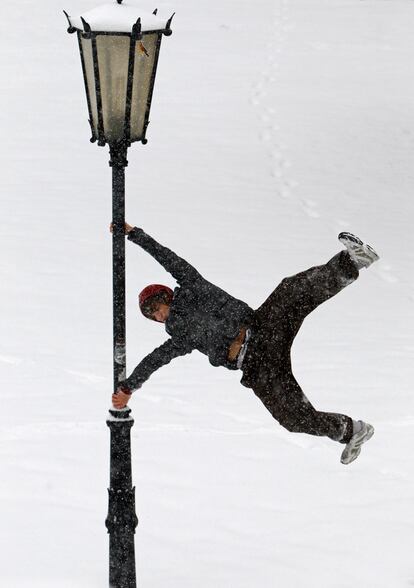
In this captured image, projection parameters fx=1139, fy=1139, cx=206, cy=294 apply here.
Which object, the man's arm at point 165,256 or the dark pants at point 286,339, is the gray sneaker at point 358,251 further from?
the man's arm at point 165,256

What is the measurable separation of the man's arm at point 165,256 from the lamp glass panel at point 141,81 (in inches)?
20.3

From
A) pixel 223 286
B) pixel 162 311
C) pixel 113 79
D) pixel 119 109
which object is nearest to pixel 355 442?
pixel 162 311

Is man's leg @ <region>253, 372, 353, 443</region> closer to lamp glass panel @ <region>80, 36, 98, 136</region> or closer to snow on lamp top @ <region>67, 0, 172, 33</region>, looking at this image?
lamp glass panel @ <region>80, 36, 98, 136</region>

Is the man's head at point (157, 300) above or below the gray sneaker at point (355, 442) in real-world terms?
above

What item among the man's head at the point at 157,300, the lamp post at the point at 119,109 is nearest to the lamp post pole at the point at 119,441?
the lamp post at the point at 119,109

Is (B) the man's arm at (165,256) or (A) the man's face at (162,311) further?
(A) the man's face at (162,311)

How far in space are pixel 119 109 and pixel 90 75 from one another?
0.65 feet

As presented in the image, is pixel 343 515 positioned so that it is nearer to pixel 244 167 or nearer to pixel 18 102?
pixel 244 167

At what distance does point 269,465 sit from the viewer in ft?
25.3

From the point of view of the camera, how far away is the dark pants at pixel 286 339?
580 centimetres

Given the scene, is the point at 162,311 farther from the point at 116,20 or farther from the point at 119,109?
the point at 116,20

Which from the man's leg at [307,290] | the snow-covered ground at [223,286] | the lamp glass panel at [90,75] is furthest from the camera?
the snow-covered ground at [223,286]

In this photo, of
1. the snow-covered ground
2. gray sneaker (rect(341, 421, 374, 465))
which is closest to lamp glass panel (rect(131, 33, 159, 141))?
gray sneaker (rect(341, 421, 374, 465))

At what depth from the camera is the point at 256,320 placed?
19.2 feet
